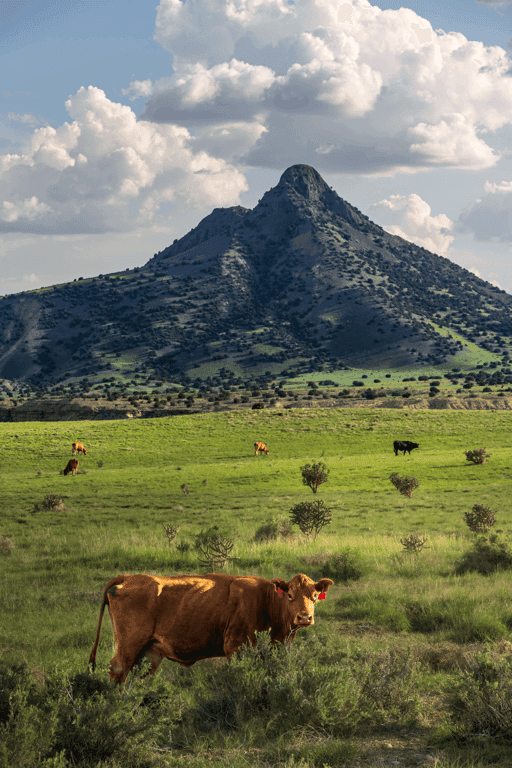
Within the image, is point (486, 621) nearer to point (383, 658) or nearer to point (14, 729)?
point (383, 658)

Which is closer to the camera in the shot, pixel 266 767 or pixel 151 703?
pixel 266 767

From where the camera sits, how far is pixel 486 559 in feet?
49.2

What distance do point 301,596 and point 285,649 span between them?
2.25 ft

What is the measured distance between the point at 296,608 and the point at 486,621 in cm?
480

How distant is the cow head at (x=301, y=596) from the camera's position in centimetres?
700

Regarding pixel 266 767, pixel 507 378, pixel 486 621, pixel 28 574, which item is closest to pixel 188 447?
pixel 28 574

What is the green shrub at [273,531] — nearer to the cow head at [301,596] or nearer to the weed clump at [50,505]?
the weed clump at [50,505]

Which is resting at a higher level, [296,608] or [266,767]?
[296,608]

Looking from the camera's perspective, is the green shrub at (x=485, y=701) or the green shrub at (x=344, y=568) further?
the green shrub at (x=344, y=568)

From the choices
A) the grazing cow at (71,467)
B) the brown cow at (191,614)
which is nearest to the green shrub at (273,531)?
the brown cow at (191,614)

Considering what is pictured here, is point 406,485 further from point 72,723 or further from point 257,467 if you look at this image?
point 72,723

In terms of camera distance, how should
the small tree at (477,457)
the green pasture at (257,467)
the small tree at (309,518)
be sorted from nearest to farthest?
the small tree at (309,518) < the green pasture at (257,467) < the small tree at (477,457)

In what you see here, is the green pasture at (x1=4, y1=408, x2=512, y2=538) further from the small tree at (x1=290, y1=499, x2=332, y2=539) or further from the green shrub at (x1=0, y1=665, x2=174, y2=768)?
the green shrub at (x1=0, y1=665, x2=174, y2=768)

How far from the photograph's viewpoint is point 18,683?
5.93m
